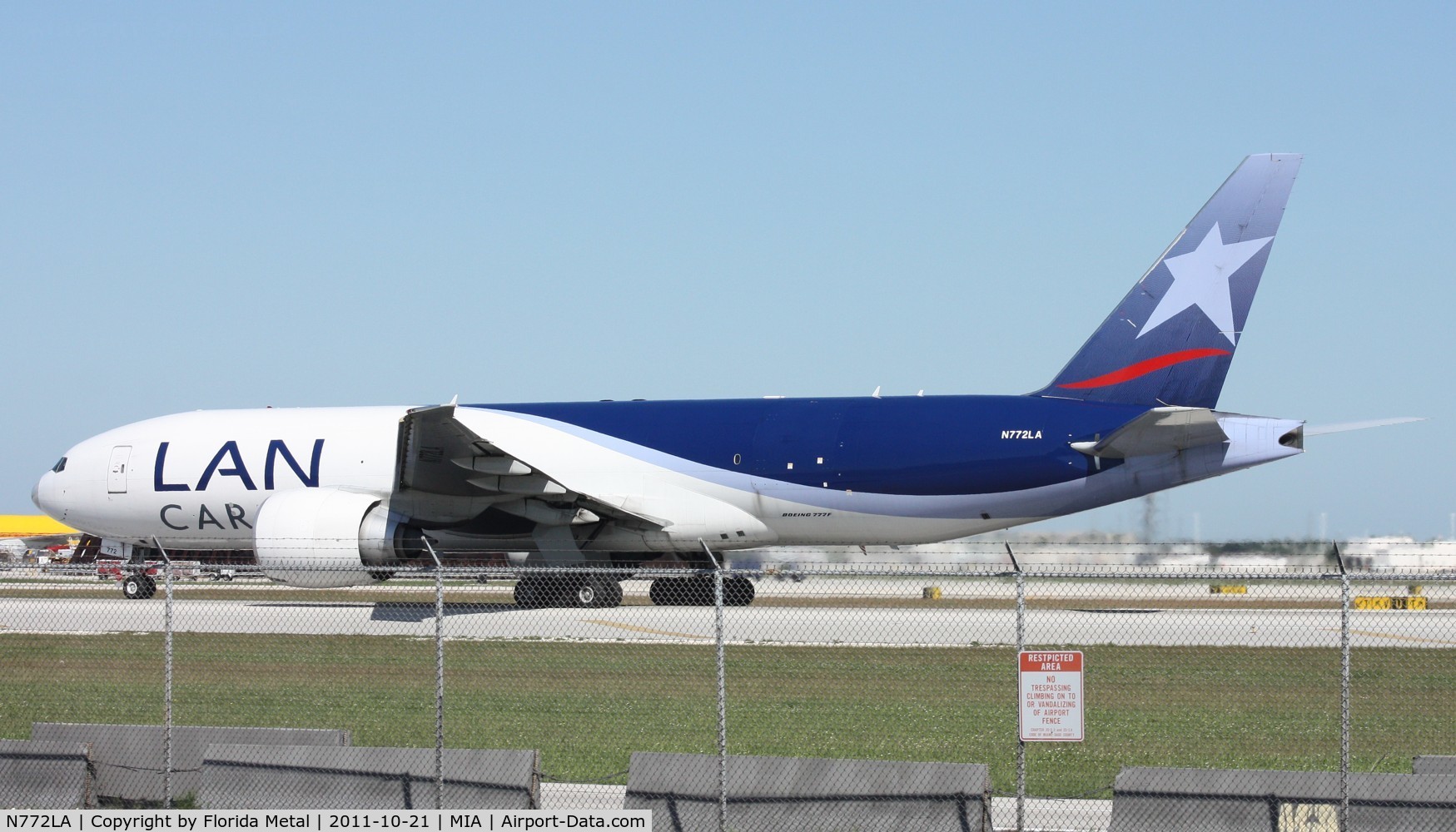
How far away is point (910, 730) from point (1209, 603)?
1768 cm

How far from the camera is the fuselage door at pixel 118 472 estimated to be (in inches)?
1139

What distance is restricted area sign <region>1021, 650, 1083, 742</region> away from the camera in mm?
9102

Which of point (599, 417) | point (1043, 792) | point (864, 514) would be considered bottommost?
point (1043, 792)

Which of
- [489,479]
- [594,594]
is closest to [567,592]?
[594,594]

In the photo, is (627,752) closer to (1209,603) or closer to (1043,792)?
(1043,792)

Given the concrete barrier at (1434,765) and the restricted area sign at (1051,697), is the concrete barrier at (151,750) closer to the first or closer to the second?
the restricted area sign at (1051,697)

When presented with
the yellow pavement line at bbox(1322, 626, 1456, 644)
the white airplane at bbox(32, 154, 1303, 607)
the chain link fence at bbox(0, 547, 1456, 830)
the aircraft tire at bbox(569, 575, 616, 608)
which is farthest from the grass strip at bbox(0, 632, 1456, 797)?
the aircraft tire at bbox(569, 575, 616, 608)

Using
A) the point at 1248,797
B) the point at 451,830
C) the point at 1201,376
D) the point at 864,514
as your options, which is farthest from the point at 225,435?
the point at 1248,797

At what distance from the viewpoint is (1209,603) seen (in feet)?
94.4

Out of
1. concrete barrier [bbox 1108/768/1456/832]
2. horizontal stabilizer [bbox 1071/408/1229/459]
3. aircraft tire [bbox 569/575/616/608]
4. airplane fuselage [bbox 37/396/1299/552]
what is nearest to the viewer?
concrete barrier [bbox 1108/768/1456/832]

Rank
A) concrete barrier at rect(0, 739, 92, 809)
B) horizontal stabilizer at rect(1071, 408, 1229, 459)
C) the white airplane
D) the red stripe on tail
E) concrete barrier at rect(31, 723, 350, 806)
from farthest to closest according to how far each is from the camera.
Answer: the red stripe on tail < the white airplane < horizontal stabilizer at rect(1071, 408, 1229, 459) < concrete barrier at rect(31, 723, 350, 806) < concrete barrier at rect(0, 739, 92, 809)

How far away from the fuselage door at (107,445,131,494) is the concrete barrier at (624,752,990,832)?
22.6m

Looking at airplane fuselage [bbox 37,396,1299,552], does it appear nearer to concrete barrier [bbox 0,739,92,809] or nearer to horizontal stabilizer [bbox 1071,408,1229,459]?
horizontal stabilizer [bbox 1071,408,1229,459]

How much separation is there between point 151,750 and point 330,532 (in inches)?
531
